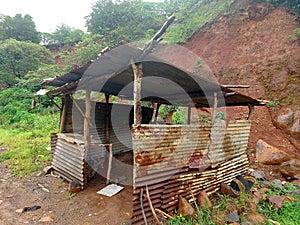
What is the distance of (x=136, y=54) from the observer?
121 inches

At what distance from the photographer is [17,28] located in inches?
1027

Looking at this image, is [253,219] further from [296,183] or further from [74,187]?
[74,187]

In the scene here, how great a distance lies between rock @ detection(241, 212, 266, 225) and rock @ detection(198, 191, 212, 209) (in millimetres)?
649

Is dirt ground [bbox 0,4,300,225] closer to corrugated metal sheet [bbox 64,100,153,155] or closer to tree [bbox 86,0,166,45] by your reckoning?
corrugated metal sheet [bbox 64,100,153,155]

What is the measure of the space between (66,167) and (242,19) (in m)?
13.9

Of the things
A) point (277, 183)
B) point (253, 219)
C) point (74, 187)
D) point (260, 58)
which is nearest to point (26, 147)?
point (74, 187)

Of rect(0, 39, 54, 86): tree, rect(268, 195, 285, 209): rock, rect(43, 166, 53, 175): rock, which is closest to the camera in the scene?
rect(268, 195, 285, 209): rock

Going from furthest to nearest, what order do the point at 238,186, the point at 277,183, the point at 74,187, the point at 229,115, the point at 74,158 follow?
the point at 229,115
the point at 277,183
the point at 74,158
the point at 238,186
the point at 74,187

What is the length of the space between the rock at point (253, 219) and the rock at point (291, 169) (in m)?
2.91

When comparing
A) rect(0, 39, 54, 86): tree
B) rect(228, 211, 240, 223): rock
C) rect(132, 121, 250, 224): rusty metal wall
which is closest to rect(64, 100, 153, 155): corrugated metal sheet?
rect(132, 121, 250, 224): rusty metal wall

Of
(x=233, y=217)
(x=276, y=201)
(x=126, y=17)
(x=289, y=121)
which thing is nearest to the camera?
(x=233, y=217)

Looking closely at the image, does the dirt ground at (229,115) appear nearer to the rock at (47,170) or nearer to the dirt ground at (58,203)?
the dirt ground at (58,203)

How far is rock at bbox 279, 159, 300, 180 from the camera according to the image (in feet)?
19.1

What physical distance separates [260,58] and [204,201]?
32.3 ft
